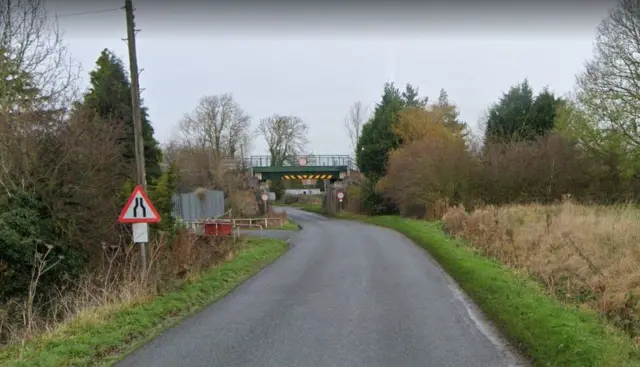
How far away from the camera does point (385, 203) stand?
4297cm

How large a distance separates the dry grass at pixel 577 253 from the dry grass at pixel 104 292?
769 centimetres

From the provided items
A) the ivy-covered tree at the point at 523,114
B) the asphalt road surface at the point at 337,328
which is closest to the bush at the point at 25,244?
the asphalt road surface at the point at 337,328

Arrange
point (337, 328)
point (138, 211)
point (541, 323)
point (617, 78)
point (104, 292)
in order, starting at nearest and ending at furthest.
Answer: point (541, 323), point (337, 328), point (104, 292), point (138, 211), point (617, 78)

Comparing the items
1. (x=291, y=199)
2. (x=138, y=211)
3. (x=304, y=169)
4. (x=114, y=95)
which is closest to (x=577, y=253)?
(x=138, y=211)

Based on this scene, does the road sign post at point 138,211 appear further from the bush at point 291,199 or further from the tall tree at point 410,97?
the bush at point 291,199

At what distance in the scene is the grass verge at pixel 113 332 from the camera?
219 inches

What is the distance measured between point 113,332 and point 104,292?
5.97 feet

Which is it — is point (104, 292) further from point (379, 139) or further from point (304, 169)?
point (304, 169)

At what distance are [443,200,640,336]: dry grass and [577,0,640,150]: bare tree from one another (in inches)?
432

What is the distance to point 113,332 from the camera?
21.4 feet

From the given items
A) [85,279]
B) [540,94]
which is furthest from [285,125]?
[85,279]

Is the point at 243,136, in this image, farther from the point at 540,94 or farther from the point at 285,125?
the point at 540,94

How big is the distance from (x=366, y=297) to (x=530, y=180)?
76.5 ft

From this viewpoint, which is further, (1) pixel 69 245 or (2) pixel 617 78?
(2) pixel 617 78
